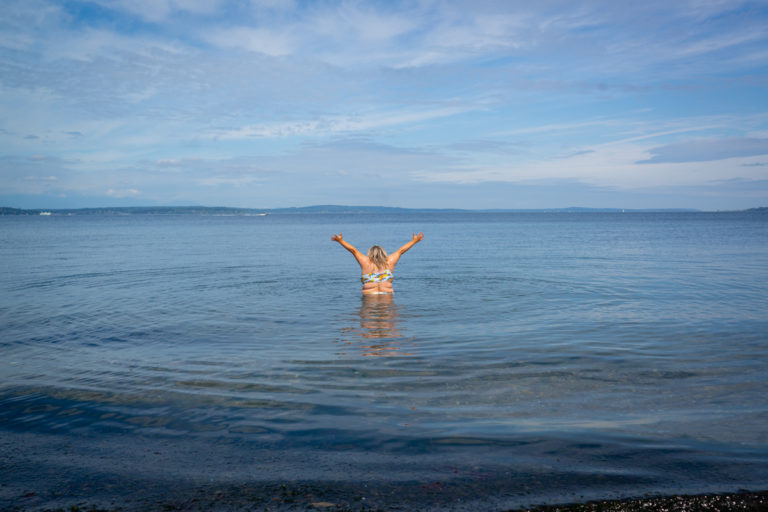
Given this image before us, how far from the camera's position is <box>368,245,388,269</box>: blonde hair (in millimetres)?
15521

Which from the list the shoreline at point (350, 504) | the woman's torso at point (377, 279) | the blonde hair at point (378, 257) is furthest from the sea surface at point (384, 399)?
the blonde hair at point (378, 257)

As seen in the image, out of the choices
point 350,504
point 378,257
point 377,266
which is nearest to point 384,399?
point 350,504

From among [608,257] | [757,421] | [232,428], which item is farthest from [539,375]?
[608,257]

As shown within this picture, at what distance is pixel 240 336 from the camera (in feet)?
37.8

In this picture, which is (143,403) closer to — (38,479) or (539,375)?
(38,479)

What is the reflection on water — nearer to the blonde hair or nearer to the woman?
the woman

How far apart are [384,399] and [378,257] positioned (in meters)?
8.63

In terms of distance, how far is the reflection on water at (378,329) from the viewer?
10094mm

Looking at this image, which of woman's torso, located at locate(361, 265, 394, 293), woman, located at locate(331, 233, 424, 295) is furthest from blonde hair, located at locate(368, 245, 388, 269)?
woman's torso, located at locate(361, 265, 394, 293)

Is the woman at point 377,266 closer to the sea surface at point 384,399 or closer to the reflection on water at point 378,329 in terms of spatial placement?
the reflection on water at point 378,329

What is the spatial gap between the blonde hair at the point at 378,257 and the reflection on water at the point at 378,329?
111cm

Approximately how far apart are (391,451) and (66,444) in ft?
12.1

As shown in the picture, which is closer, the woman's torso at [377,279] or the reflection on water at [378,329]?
the reflection on water at [378,329]

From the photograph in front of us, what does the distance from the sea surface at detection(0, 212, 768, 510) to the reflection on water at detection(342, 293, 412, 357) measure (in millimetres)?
73
